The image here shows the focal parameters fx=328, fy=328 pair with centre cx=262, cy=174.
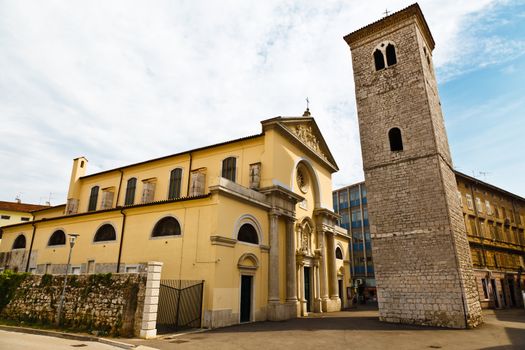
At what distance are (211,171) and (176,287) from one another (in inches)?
359

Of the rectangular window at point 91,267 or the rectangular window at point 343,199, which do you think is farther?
the rectangular window at point 343,199

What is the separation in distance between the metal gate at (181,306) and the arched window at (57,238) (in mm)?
11360

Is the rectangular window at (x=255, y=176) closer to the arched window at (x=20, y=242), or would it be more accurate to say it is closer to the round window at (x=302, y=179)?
the round window at (x=302, y=179)

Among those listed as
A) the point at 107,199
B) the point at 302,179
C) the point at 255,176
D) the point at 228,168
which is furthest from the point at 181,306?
the point at 107,199

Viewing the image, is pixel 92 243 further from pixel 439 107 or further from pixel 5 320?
pixel 439 107

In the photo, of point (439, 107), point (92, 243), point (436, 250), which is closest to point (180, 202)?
point (92, 243)

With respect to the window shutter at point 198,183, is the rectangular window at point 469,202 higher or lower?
higher

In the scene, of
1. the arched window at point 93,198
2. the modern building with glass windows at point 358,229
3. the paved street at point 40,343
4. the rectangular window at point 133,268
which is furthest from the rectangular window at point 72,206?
the modern building with glass windows at point 358,229

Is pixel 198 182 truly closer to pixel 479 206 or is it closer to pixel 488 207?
pixel 479 206

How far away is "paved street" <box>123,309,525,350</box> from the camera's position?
10281mm

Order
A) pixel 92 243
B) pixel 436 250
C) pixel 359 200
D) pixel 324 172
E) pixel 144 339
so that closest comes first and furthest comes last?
pixel 144 339 → pixel 436 250 → pixel 92 243 → pixel 324 172 → pixel 359 200

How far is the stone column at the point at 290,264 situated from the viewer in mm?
19203

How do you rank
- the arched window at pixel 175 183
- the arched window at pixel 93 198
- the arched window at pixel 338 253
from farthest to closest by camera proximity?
the arched window at pixel 93 198, the arched window at pixel 338 253, the arched window at pixel 175 183

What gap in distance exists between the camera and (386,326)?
14.5m
